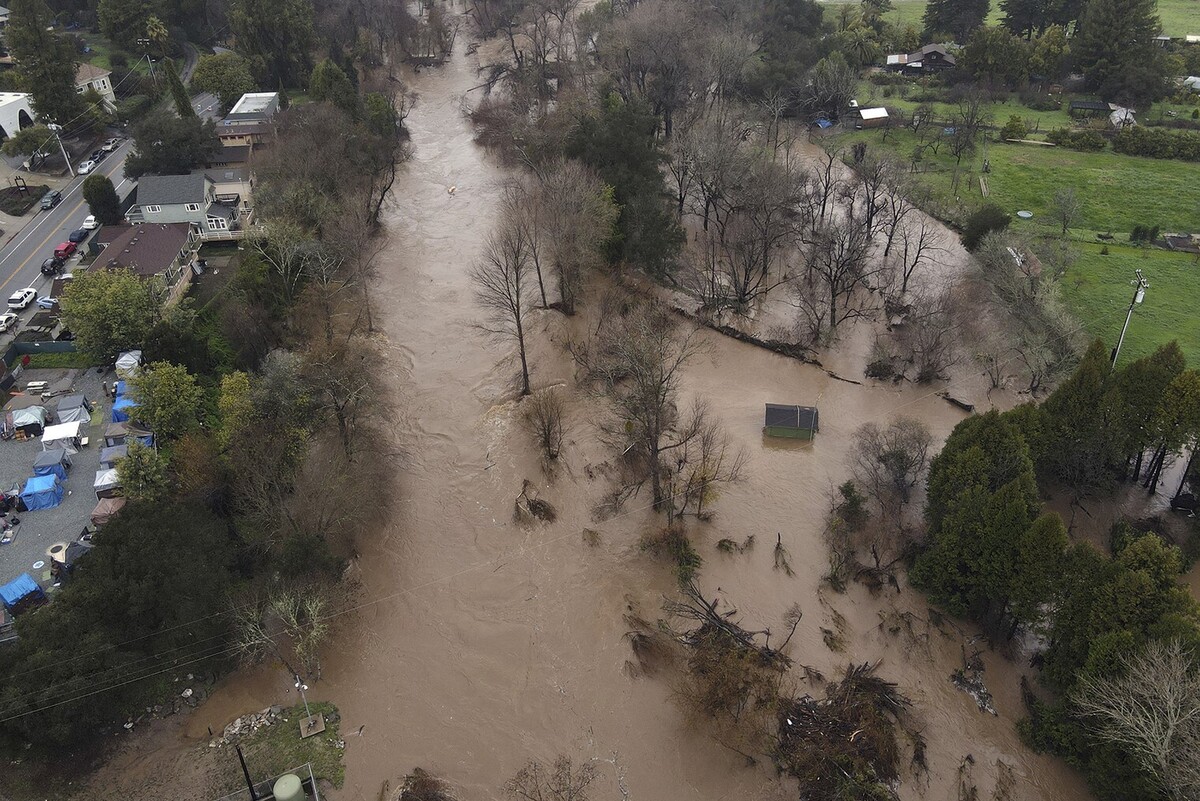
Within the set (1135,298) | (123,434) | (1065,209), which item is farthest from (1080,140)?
(123,434)

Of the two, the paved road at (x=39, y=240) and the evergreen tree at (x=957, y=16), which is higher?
the evergreen tree at (x=957, y=16)

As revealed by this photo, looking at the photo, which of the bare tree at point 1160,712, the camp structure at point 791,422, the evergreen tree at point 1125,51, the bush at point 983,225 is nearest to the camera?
the bare tree at point 1160,712

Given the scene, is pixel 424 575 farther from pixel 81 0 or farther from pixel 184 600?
pixel 81 0

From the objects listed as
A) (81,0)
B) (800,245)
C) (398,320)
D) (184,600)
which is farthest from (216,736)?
(81,0)

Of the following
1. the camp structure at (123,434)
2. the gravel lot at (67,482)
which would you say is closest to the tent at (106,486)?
the gravel lot at (67,482)

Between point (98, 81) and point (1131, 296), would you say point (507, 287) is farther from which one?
point (98, 81)

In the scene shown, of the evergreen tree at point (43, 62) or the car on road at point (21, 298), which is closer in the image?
the car on road at point (21, 298)

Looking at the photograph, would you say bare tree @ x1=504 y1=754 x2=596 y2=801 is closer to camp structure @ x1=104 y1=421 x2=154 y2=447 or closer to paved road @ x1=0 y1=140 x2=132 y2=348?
camp structure @ x1=104 y1=421 x2=154 y2=447

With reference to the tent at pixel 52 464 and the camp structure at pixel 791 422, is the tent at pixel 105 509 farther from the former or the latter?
the camp structure at pixel 791 422

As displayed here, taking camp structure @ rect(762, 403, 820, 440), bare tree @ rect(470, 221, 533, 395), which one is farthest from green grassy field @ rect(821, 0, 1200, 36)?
camp structure @ rect(762, 403, 820, 440)
